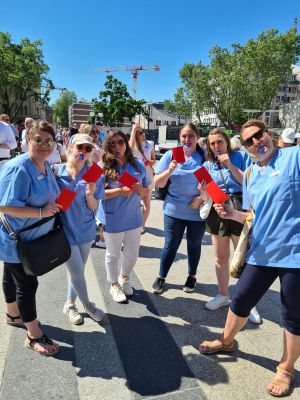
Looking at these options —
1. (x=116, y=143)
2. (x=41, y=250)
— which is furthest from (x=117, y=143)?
(x=41, y=250)

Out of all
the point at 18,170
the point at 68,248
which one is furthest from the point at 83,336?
the point at 18,170

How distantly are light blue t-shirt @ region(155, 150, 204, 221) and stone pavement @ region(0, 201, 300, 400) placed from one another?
101 centimetres

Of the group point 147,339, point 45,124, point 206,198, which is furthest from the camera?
point 206,198

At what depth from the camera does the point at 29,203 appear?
2.35 metres

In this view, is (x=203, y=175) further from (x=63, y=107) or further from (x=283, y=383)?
(x=63, y=107)

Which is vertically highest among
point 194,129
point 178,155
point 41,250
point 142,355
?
point 194,129

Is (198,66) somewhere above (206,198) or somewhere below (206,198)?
above

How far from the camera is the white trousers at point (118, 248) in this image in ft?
11.2

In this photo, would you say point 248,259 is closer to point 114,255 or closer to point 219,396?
point 219,396

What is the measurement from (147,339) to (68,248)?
1.11 m

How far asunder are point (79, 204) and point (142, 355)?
141 cm

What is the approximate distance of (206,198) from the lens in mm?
3221

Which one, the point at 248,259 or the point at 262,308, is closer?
the point at 248,259

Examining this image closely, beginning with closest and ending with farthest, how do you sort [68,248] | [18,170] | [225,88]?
[18,170] → [68,248] → [225,88]
